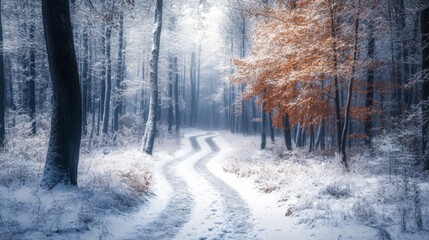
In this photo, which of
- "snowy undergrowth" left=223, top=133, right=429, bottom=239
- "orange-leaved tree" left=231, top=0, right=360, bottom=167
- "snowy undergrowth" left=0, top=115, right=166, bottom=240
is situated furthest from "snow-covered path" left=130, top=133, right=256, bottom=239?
"orange-leaved tree" left=231, top=0, right=360, bottom=167

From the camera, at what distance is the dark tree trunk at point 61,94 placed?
7.27m

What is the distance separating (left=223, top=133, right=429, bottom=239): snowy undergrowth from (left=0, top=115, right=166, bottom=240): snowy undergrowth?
452 centimetres

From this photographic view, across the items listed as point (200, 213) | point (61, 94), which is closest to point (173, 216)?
point (200, 213)

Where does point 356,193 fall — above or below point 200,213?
above

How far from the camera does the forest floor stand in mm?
5742

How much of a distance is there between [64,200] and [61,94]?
2.73 metres

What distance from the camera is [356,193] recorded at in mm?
8078

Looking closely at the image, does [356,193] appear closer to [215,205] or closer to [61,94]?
[215,205]

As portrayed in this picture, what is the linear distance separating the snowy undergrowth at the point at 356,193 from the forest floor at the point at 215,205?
0.09ft

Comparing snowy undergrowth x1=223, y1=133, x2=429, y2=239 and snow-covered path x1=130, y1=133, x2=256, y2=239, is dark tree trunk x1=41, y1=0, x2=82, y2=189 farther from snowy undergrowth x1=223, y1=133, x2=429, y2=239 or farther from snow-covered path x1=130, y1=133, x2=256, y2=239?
snowy undergrowth x1=223, y1=133, x2=429, y2=239

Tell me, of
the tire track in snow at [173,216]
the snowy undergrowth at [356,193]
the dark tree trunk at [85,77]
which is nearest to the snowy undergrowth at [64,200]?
the tire track in snow at [173,216]

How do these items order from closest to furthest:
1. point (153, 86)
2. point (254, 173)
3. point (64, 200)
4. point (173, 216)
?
point (64, 200) < point (173, 216) < point (254, 173) < point (153, 86)

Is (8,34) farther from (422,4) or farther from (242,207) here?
(422,4)

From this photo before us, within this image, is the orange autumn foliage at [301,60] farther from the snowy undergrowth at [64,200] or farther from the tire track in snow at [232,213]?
the snowy undergrowth at [64,200]
